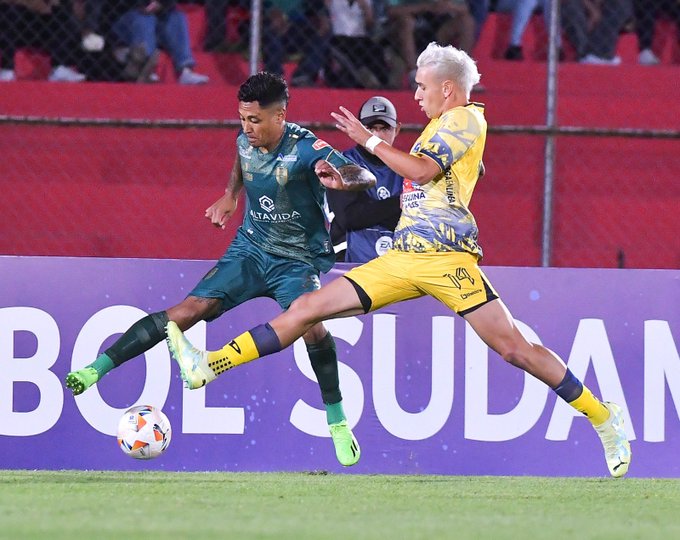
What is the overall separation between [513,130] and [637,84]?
7.98ft

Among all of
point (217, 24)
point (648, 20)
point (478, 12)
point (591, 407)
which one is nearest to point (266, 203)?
point (591, 407)

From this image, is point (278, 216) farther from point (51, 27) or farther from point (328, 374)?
point (51, 27)

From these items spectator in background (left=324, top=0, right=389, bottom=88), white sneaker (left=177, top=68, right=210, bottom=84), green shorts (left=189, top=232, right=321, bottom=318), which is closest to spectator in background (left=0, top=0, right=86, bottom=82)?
white sneaker (left=177, top=68, right=210, bottom=84)

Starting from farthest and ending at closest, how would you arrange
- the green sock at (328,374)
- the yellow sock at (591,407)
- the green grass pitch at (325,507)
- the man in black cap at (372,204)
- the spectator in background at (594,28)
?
the spectator in background at (594,28) → the man in black cap at (372,204) → the green sock at (328,374) → the yellow sock at (591,407) → the green grass pitch at (325,507)

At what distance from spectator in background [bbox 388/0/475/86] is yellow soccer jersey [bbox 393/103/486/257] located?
14.0 ft

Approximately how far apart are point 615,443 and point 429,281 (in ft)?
4.21

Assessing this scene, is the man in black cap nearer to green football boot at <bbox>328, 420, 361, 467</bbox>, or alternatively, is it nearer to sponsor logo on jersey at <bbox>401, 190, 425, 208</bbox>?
green football boot at <bbox>328, 420, 361, 467</bbox>

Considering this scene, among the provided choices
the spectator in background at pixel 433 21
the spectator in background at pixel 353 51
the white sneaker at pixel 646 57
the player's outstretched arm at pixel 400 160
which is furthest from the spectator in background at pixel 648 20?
the player's outstretched arm at pixel 400 160

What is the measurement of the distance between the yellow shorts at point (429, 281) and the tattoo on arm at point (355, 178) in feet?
1.24

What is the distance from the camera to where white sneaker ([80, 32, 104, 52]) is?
33.6 feet

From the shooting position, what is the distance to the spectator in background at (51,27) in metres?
10.2

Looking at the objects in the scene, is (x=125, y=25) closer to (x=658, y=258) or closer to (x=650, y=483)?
(x=658, y=258)

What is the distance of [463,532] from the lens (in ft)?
15.5

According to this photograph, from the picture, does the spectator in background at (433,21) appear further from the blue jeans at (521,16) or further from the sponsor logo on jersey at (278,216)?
the sponsor logo on jersey at (278,216)
